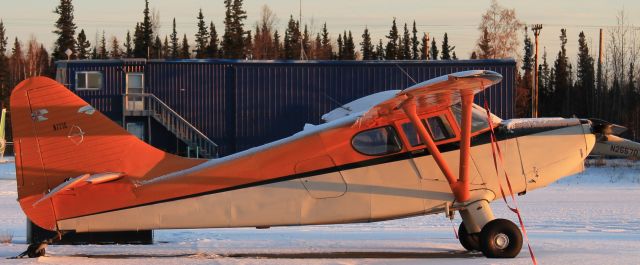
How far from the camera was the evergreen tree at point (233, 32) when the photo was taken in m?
88.2

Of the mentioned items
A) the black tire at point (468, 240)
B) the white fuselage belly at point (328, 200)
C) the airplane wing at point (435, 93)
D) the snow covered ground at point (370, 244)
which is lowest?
the snow covered ground at point (370, 244)

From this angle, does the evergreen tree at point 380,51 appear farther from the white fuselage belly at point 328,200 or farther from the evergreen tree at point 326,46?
the white fuselage belly at point 328,200

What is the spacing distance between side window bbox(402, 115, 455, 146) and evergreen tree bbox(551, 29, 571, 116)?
7284 cm

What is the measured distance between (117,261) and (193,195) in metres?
1.16

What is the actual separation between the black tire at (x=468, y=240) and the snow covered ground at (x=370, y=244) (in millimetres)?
155

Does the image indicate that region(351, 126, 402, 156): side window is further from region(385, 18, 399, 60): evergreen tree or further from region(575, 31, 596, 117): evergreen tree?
region(385, 18, 399, 60): evergreen tree

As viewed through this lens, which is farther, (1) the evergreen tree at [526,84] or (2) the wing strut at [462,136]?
(1) the evergreen tree at [526,84]

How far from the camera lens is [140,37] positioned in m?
92.6

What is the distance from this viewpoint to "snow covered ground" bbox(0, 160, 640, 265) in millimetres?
10750

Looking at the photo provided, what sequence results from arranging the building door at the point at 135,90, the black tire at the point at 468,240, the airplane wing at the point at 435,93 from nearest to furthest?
the airplane wing at the point at 435,93
the black tire at the point at 468,240
the building door at the point at 135,90

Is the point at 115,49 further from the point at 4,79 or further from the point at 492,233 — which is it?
the point at 492,233

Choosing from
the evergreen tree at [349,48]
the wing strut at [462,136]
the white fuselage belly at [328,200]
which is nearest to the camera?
the wing strut at [462,136]

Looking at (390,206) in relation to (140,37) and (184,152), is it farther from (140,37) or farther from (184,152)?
(140,37)

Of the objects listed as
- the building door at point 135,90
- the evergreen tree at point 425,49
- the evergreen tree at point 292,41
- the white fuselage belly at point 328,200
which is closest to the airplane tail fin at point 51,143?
the white fuselage belly at point 328,200
